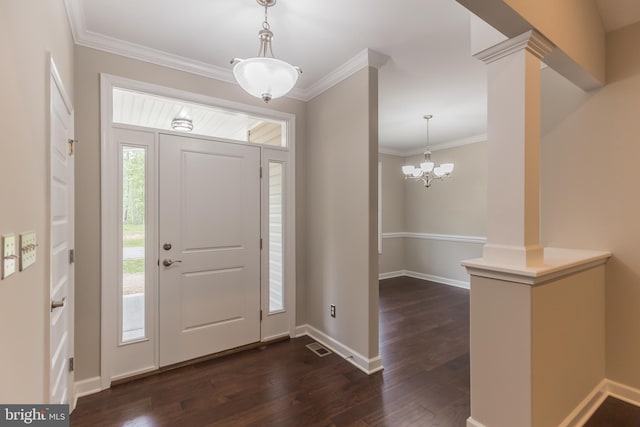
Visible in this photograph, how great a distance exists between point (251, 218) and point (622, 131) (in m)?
2.96

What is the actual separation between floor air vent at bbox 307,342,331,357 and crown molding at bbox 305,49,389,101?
8.45ft

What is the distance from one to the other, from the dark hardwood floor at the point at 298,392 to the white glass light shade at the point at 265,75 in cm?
207

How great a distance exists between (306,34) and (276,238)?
187cm

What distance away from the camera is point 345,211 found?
276 centimetres

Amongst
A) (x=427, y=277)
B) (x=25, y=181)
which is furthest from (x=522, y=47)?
(x=427, y=277)

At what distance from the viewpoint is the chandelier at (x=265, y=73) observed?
1714mm

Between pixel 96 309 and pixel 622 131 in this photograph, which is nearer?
pixel 622 131

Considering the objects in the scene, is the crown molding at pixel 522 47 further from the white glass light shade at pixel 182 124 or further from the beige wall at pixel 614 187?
the white glass light shade at pixel 182 124

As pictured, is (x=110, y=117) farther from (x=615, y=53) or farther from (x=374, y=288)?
(x=615, y=53)

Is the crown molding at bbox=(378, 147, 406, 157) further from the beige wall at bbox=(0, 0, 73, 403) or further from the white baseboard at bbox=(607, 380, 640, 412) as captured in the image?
the beige wall at bbox=(0, 0, 73, 403)

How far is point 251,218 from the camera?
295cm

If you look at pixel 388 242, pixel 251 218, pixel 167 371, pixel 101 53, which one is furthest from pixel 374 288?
pixel 388 242

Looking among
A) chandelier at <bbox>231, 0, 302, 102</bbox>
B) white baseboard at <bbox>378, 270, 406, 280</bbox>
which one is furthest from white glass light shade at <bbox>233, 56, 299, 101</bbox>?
white baseboard at <bbox>378, 270, 406, 280</bbox>

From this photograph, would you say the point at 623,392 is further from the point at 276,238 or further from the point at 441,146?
the point at 441,146
